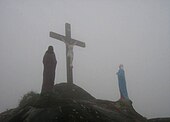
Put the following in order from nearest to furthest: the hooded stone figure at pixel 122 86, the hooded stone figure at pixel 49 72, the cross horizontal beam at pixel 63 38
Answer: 1. the hooded stone figure at pixel 49 72
2. the hooded stone figure at pixel 122 86
3. the cross horizontal beam at pixel 63 38

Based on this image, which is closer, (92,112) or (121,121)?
(92,112)

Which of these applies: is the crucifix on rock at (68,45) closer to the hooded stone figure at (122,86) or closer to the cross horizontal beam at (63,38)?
the cross horizontal beam at (63,38)

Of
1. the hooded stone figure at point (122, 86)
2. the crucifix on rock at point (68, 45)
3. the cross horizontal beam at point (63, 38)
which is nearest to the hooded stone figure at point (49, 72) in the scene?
the crucifix on rock at point (68, 45)

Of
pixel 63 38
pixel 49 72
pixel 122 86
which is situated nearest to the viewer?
pixel 49 72

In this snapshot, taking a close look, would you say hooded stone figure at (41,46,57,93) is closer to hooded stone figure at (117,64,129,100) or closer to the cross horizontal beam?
the cross horizontal beam

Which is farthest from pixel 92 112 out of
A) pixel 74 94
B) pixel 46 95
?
pixel 74 94

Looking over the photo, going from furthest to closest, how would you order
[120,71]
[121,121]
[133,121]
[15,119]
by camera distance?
[120,71]
[133,121]
[121,121]
[15,119]

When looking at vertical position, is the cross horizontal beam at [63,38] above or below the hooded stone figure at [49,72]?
above

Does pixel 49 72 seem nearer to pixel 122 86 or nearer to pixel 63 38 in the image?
pixel 63 38

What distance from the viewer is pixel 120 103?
467 inches

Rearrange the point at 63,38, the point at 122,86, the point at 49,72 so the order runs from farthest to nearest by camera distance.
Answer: the point at 63,38 → the point at 122,86 → the point at 49,72

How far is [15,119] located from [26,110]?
1.75 feet

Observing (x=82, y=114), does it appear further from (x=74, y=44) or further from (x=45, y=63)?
(x=74, y=44)

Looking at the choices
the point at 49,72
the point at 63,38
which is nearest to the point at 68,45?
the point at 63,38
